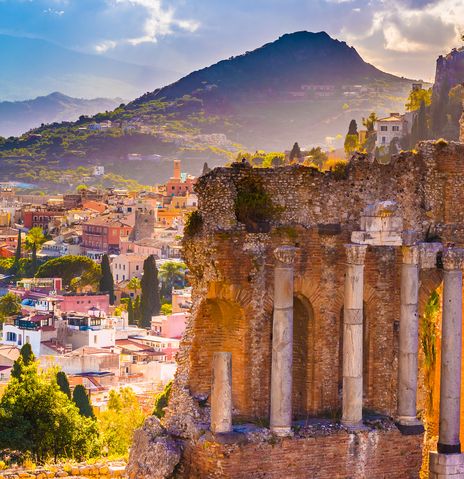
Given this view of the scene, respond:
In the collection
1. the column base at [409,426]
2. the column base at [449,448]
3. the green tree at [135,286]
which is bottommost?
the green tree at [135,286]

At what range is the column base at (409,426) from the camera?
781 inches

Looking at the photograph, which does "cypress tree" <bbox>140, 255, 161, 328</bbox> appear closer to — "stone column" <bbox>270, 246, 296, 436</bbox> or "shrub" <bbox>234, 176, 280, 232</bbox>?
"shrub" <bbox>234, 176, 280, 232</bbox>

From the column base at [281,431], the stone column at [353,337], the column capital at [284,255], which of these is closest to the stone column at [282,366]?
the column base at [281,431]

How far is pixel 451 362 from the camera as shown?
65.4 ft

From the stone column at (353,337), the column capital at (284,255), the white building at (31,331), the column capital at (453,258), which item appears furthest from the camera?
the white building at (31,331)

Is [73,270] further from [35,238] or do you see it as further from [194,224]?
[194,224]

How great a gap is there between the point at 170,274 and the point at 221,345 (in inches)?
4028

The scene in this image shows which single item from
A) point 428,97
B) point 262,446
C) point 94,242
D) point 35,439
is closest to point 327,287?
point 262,446

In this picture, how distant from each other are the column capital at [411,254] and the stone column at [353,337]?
0.81 metres

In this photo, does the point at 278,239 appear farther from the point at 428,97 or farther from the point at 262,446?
the point at 428,97

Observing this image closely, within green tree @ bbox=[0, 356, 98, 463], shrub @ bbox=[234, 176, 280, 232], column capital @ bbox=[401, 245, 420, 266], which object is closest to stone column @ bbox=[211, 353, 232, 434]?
shrub @ bbox=[234, 176, 280, 232]

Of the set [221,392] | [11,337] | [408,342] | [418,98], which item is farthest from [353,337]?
Answer: [418,98]

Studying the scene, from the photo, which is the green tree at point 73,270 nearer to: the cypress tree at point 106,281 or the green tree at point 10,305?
the cypress tree at point 106,281

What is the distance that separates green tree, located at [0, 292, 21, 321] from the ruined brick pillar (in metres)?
85.6
